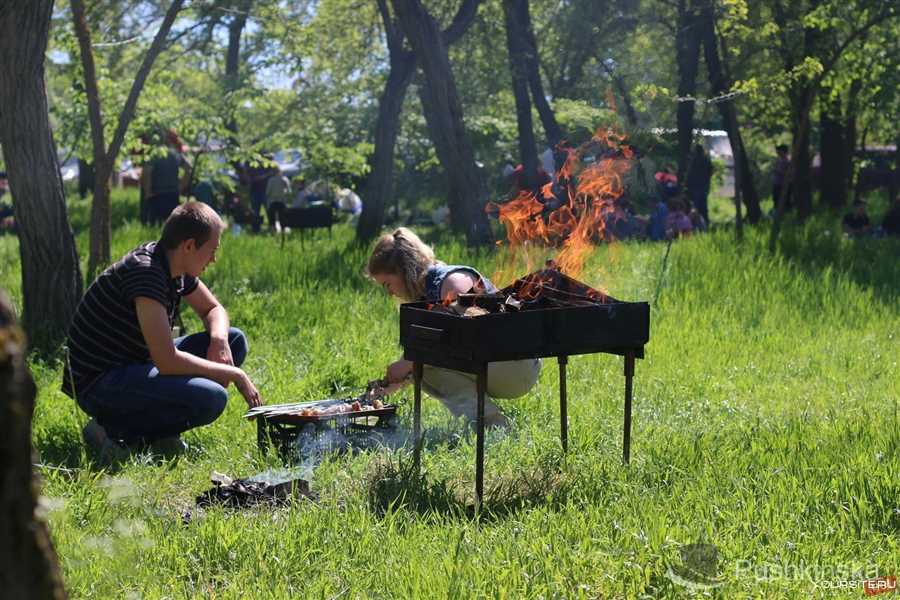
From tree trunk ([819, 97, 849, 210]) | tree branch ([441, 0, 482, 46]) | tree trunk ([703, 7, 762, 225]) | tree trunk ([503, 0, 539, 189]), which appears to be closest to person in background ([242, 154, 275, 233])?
tree trunk ([503, 0, 539, 189])

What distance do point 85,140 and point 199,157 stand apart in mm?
3315

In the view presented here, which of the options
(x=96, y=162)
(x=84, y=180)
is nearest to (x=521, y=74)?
(x=96, y=162)

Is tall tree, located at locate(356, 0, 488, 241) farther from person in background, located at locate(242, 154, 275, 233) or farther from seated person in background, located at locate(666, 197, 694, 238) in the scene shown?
person in background, located at locate(242, 154, 275, 233)

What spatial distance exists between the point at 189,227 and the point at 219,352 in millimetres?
825

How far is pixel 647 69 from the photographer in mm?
29812

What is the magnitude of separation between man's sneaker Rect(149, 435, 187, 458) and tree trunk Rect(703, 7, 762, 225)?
38.5ft

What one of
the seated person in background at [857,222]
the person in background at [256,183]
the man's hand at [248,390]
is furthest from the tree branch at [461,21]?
the man's hand at [248,390]

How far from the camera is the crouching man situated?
579 cm

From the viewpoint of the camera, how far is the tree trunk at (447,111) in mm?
13766

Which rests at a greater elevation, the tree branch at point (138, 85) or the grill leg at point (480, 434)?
Answer: the tree branch at point (138, 85)

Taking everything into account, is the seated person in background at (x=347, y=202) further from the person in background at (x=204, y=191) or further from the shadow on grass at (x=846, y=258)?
the shadow on grass at (x=846, y=258)

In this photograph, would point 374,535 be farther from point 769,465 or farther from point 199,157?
point 199,157

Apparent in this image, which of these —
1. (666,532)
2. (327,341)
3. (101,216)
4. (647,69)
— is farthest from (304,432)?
(647,69)

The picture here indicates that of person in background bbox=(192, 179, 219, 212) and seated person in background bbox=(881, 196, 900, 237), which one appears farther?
person in background bbox=(192, 179, 219, 212)
